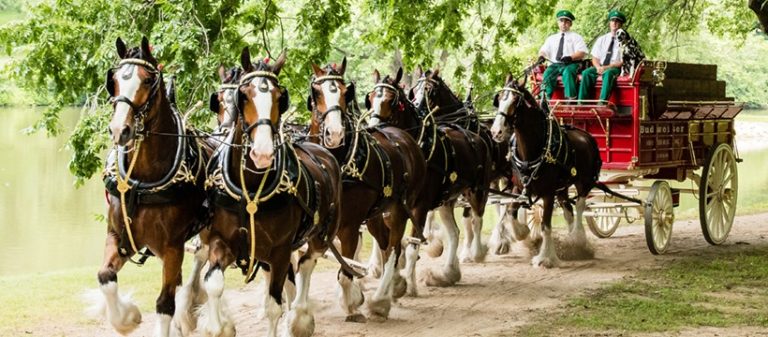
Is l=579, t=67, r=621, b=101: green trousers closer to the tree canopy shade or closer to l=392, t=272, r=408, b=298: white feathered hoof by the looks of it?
the tree canopy shade

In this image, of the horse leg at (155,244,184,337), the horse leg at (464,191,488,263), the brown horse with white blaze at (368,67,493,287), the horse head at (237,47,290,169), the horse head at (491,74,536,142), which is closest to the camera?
the horse head at (237,47,290,169)

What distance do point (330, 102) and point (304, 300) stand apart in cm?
176

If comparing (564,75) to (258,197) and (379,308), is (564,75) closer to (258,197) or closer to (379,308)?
(379,308)

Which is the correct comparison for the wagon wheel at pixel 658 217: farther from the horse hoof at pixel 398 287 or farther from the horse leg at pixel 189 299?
the horse leg at pixel 189 299

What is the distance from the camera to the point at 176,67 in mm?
11398

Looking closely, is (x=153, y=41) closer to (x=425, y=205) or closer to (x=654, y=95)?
(x=425, y=205)

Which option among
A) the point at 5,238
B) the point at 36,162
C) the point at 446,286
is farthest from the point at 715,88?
the point at 36,162

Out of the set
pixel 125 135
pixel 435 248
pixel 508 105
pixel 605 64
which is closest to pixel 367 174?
pixel 125 135

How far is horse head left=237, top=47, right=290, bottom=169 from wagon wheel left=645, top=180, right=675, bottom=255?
8.08 m

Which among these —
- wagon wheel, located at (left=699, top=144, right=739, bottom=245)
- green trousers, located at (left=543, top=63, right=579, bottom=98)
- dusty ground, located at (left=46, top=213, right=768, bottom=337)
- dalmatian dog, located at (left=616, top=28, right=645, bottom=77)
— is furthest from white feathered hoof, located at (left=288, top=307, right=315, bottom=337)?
wagon wheel, located at (left=699, top=144, right=739, bottom=245)

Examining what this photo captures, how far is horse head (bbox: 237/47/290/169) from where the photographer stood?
6.83 metres

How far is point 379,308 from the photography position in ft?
32.4

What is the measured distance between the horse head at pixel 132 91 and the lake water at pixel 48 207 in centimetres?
593

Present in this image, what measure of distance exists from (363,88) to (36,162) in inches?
500
